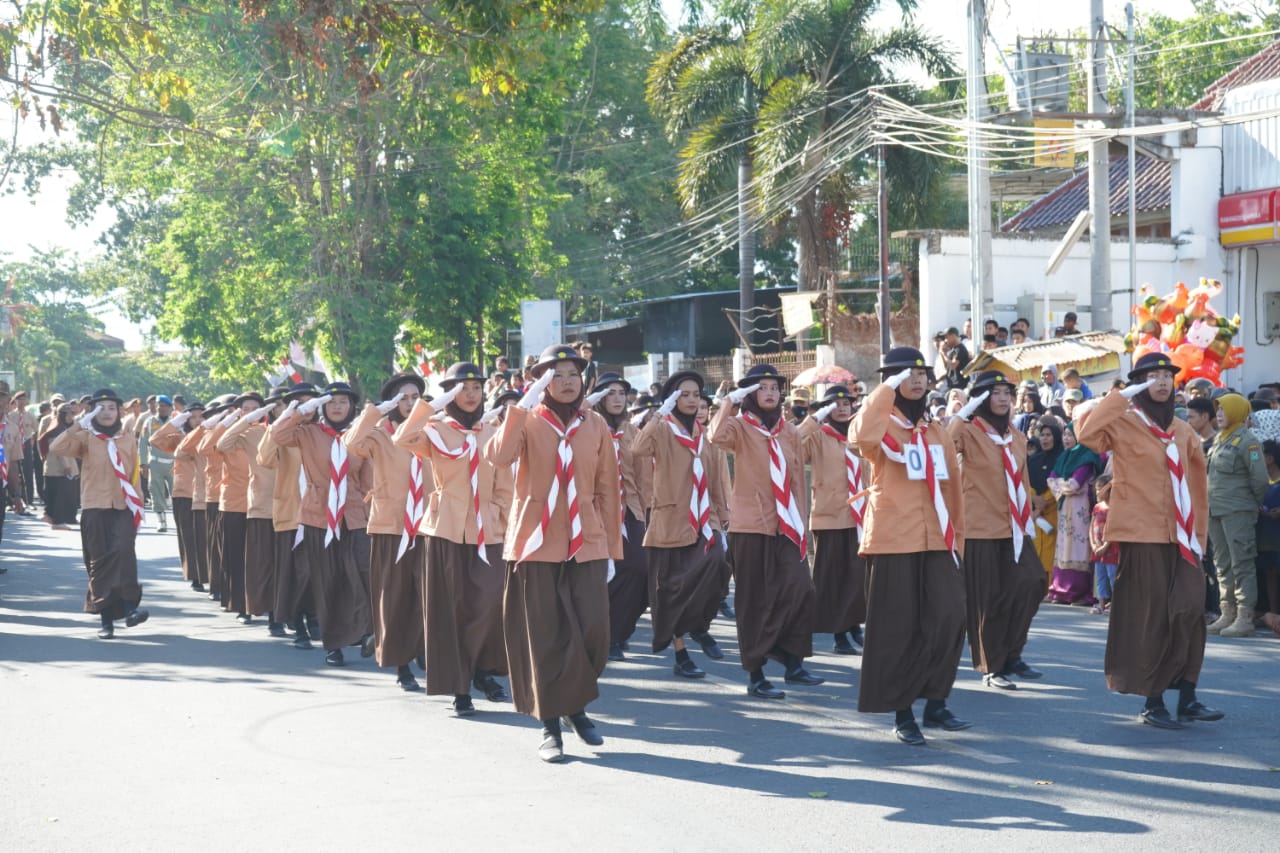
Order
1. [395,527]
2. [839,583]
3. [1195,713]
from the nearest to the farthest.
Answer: [1195,713], [395,527], [839,583]

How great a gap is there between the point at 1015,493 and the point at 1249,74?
2390 cm

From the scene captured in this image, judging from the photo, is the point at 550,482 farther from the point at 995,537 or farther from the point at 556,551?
the point at 995,537

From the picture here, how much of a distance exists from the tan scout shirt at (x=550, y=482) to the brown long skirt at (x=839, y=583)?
12.2 feet

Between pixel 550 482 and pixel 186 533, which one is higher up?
pixel 550 482

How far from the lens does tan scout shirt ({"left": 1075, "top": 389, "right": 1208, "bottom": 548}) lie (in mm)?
8453

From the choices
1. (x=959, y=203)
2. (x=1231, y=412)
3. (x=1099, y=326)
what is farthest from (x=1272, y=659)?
(x=959, y=203)

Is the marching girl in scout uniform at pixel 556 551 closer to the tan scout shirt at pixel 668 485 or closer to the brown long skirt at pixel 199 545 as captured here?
the tan scout shirt at pixel 668 485

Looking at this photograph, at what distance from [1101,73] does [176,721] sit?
17258 mm

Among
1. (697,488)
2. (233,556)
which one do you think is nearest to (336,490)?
(697,488)

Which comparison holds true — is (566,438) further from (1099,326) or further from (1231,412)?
(1099,326)

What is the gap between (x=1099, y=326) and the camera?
20047 mm

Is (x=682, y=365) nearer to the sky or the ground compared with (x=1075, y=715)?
nearer to the sky

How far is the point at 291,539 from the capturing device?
39.6 ft

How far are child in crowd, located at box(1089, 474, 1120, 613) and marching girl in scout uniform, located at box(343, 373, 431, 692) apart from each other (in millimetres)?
5609
